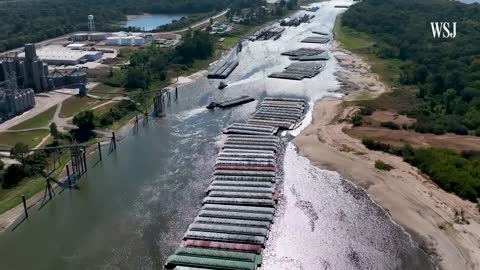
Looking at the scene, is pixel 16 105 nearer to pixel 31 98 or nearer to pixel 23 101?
pixel 23 101

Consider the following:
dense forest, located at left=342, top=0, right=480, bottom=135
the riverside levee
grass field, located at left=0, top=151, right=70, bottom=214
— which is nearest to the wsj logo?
dense forest, located at left=342, top=0, right=480, bottom=135

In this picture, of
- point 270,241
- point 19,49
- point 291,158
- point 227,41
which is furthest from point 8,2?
point 270,241

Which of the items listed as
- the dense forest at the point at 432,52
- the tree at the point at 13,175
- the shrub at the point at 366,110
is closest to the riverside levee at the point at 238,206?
the shrub at the point at 366,110

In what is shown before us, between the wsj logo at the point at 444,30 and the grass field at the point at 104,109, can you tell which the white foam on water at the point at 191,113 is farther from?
the wsj logo at the point at 444,30

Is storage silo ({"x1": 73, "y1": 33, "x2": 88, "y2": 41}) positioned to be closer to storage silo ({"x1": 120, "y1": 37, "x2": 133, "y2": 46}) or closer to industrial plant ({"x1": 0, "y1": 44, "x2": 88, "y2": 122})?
storage silo ({"x1": 120, "y1": 37, "x2": 133, "y2": 46})

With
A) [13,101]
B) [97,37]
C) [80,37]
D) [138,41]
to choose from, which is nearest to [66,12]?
[80,37]
